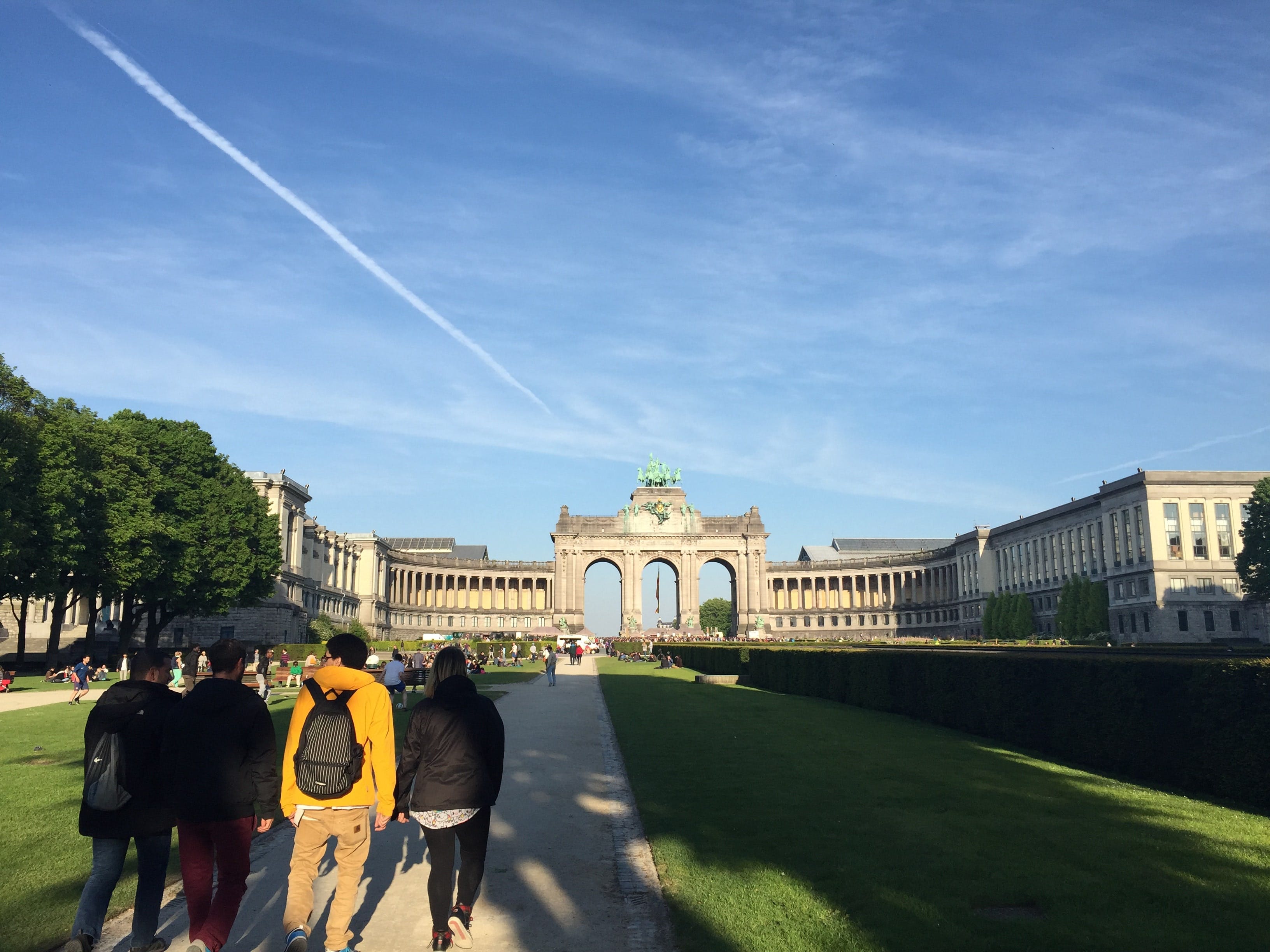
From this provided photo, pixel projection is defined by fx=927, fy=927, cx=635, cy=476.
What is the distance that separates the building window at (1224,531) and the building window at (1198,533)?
108 cm

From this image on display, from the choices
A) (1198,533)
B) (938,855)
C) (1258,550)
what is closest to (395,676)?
(938,855)

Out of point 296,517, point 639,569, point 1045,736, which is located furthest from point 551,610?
point 1045,736

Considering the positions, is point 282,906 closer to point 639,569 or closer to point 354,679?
point 354,679

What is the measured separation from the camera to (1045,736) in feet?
63.5

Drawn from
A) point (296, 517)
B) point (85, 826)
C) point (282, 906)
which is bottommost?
point (282, 906)

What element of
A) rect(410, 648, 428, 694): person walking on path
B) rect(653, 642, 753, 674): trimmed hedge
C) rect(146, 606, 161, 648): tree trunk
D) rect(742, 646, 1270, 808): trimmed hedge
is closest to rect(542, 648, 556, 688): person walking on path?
rect(410, 648, 428, 694): person walking on path

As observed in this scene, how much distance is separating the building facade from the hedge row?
191 feet

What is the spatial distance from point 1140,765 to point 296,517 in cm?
8510

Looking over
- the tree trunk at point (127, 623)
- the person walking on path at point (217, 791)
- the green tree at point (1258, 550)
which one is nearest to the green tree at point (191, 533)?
the tree trunk at point (127, 623)

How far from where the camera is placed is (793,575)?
14612cm

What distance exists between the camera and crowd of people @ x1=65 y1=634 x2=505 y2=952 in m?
7.53

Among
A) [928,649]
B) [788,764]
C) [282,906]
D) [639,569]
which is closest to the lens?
[282,906]

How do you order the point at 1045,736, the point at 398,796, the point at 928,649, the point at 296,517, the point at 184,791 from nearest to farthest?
the point at 184,791 < the point at 398,796 < the point at 1045,736 < the point at 928,649 < the point at 296,517

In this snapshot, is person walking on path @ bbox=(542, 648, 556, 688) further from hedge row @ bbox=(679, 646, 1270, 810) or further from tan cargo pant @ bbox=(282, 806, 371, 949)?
tan cargo pant @ bbox=(282, 806, 371, 949)
